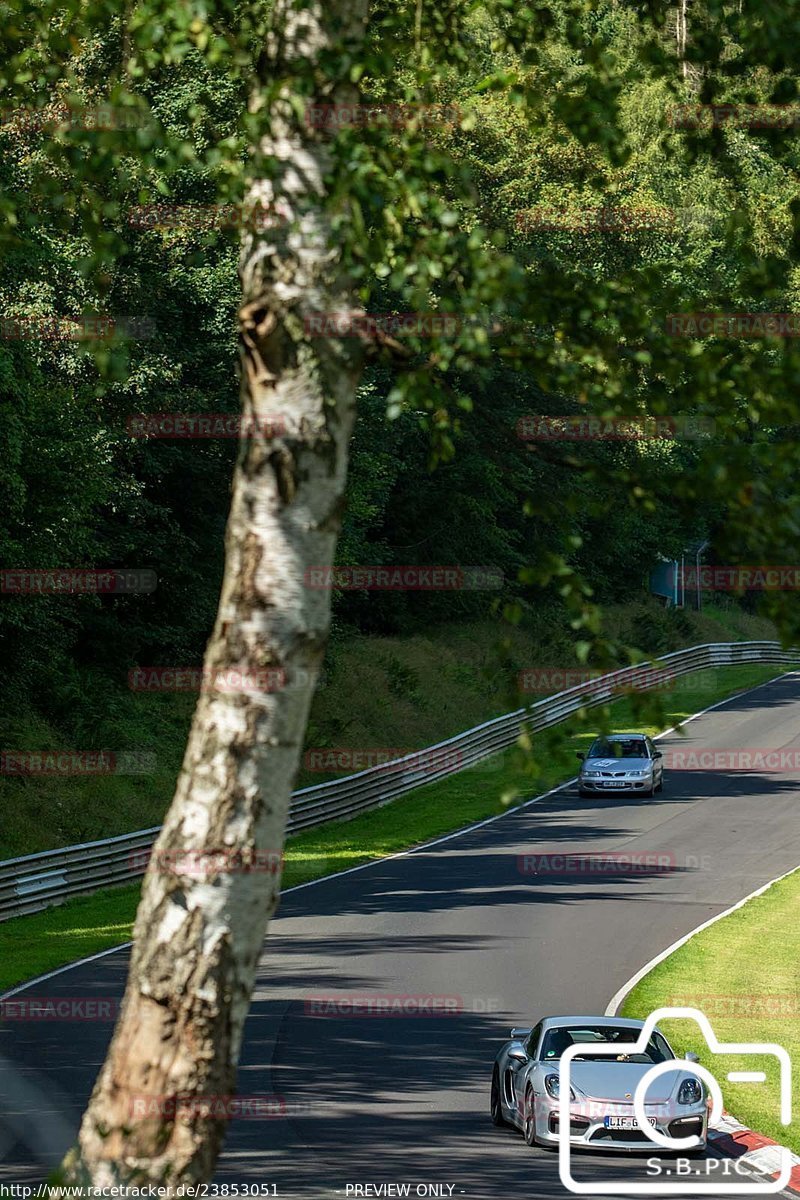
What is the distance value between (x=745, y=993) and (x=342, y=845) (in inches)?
528

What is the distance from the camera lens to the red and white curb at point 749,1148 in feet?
45.8

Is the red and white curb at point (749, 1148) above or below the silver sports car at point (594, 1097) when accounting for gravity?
below

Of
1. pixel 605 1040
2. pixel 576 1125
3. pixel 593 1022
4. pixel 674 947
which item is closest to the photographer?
pixel 576 1125

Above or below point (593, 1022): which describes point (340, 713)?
above

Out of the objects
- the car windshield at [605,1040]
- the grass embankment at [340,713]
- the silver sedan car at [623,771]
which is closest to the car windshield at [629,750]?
the silver sedan car at [623,771]

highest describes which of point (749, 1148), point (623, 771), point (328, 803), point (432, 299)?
point (432, 299)

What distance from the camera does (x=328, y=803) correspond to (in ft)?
125

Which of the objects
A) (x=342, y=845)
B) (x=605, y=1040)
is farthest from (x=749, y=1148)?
(x=342, y=845)

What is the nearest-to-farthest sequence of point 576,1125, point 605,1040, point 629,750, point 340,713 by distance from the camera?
point 576,1125 < point 605,1040 < point 629,750 < point 340,713

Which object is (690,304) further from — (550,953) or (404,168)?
A: (550,953)

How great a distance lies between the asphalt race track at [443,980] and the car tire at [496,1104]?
127 millimetres

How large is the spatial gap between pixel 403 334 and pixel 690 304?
4.02ft

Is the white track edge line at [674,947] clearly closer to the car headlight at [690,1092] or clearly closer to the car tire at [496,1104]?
the car tire at [496,1104]

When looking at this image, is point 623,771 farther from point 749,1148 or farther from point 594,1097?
point 594,1097
